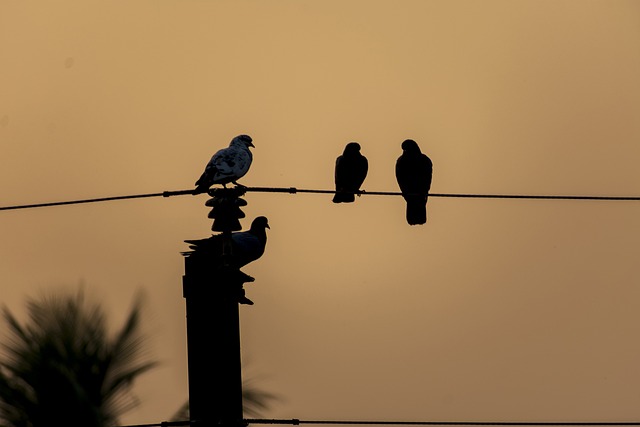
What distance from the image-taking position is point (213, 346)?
23.8 ft

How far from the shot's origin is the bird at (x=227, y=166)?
32.1 ft

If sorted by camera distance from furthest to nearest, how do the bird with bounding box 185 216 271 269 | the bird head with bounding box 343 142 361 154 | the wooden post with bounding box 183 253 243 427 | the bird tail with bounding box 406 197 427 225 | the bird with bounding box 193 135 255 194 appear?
the bird head with bounding box 343 142 361 154, the bird tail with bounding box 406 197 427 225, the bird with bounding box 193 135 255 194, the bird with bounding box 185 216 271 269, the wooden post with bounding box 183 253 243 427

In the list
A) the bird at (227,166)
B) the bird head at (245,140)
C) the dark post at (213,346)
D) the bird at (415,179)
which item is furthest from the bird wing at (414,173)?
the dark post at (213,346)

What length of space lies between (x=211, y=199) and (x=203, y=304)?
0.94 m

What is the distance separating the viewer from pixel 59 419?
10.2 meters

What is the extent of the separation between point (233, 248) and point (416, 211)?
6.59m

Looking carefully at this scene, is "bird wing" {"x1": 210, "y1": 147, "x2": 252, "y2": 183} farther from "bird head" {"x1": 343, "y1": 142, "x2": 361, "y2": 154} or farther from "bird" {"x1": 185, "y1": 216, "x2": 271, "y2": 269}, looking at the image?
"bird head" {"x1": 343, "y1": 142, "x2": 361, "y2": 154}

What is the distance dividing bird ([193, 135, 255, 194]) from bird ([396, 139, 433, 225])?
145 inches

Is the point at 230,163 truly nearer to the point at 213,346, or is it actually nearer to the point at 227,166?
the point at 227,166

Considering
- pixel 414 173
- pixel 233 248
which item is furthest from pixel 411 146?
pixel 233 248

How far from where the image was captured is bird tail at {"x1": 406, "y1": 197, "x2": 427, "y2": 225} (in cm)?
1416

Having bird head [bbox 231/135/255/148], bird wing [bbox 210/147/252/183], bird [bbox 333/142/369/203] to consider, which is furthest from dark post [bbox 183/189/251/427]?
bird [bbox 333/142/369/203]

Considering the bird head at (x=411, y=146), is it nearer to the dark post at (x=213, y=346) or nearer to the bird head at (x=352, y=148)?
the bird head at (x=352, y=148)

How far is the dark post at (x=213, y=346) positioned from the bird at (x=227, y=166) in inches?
83.9
